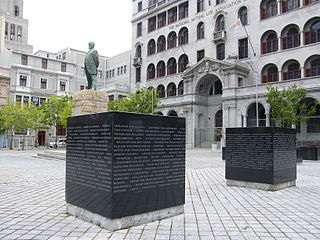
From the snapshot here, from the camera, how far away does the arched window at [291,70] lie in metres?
33.9

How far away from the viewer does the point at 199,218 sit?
6113mm

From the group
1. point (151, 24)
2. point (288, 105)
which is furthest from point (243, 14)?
point (151, 24)

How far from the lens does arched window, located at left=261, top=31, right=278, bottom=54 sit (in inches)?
1416

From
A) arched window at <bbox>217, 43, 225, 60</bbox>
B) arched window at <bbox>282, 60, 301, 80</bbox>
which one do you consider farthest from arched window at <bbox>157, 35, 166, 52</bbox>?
arched window at <bbox>282, 60, 301, 80</bbox>

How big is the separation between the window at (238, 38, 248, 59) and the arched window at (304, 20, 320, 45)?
297 inches

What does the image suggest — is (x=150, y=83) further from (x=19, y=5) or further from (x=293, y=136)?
(x=19, y=5)

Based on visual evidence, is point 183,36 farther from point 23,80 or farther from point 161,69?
point 23,80

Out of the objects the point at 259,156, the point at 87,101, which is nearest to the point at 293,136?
the point at 259,156

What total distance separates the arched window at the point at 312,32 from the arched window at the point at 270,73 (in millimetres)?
4617

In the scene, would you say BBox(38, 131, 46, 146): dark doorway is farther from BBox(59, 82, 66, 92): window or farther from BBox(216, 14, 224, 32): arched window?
BBox(216, 14, 224, 32): arched window

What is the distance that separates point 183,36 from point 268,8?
14222 millimetres

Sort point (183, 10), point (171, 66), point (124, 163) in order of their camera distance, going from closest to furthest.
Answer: point (124, 163)
point (183, 10)
point (171, 66)

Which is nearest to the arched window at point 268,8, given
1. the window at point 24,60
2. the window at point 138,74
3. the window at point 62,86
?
the window at point 138,74

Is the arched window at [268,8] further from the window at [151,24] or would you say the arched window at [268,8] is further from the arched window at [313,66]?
the window at [151,24]
